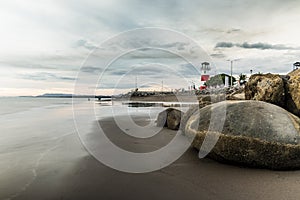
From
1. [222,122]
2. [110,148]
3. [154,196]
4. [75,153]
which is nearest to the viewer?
[154,196]

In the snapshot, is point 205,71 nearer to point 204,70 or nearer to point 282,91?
point 204,70

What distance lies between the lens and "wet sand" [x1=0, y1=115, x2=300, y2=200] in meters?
3.61

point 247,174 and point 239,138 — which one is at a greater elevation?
point 239,138

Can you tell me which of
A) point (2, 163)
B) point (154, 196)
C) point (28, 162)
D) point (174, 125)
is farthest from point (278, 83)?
point (2, 163)

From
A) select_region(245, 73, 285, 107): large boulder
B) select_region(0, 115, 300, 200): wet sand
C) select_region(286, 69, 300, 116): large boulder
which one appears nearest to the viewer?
Answer: select_region(0, 115, 300, 200): wet sand

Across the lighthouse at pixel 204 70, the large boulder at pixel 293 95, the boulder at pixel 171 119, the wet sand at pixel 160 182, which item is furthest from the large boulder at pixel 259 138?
the lighthouse at pixel 204 70

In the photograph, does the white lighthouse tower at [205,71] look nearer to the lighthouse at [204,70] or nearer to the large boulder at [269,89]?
the lighthouse at [204,70]

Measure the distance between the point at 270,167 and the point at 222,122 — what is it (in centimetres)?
139

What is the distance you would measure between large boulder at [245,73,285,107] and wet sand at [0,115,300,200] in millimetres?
3183

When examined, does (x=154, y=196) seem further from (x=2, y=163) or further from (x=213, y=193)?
(x=2, y=163)

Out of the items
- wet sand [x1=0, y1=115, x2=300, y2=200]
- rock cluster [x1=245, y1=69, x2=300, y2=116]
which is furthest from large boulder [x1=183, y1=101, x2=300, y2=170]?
rock cluster [x1=245, y1=69, x2=300, y2=116]

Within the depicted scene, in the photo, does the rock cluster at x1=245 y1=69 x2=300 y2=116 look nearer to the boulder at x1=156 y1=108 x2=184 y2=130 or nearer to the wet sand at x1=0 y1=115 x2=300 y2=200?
the wet sand at x1=0 y1=115 x2=300 y2=200

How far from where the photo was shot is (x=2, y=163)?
5328mm

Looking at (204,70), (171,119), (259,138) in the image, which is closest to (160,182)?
(259,138)
